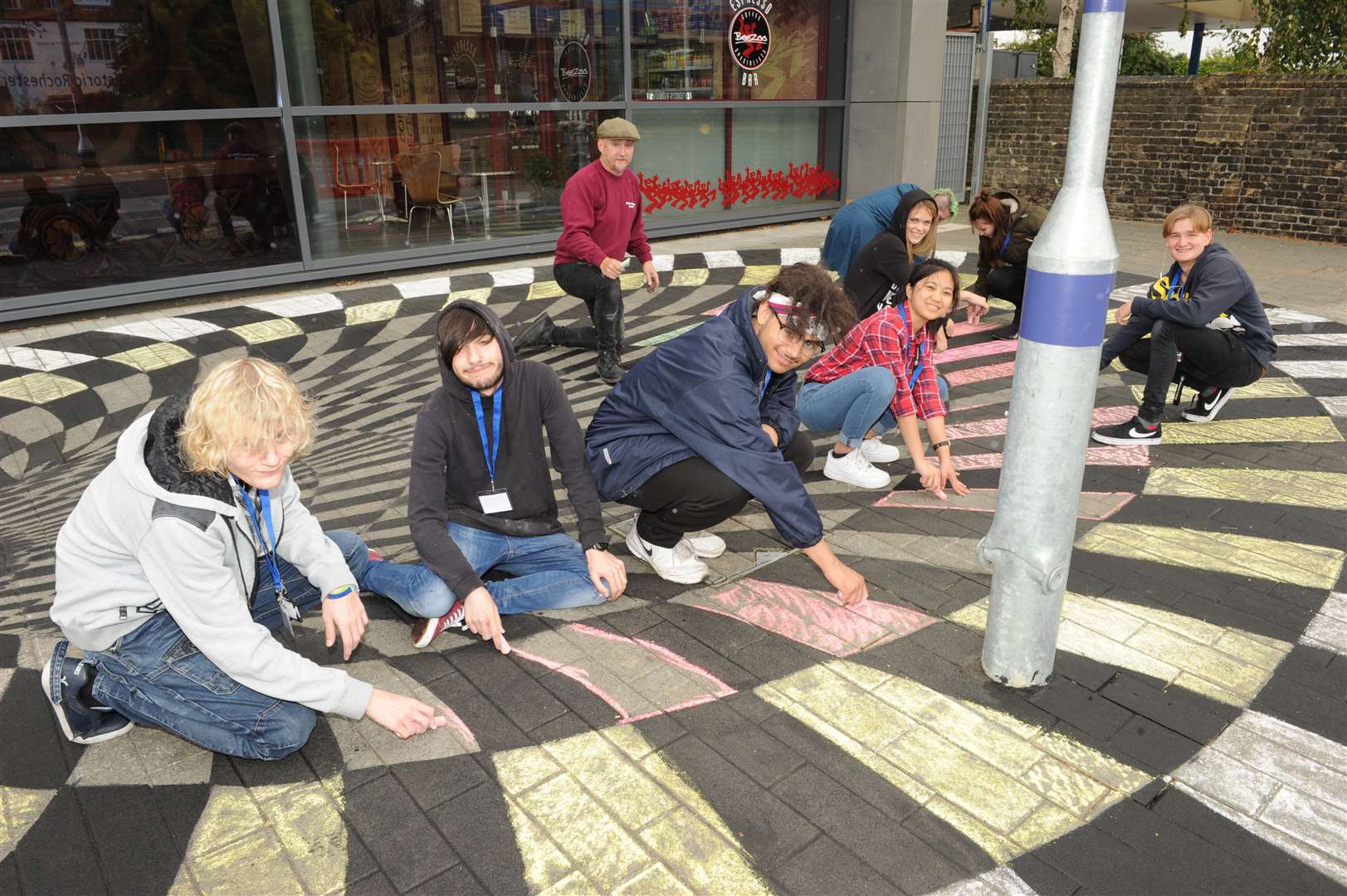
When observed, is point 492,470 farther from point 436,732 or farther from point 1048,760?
point 1048,760

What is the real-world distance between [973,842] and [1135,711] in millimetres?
829

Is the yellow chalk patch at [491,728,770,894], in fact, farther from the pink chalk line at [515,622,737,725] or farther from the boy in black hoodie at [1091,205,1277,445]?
the boy in black hoodie at [1091,205,1277,445]

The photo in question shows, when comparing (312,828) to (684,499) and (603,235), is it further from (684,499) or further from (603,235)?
(603,235)

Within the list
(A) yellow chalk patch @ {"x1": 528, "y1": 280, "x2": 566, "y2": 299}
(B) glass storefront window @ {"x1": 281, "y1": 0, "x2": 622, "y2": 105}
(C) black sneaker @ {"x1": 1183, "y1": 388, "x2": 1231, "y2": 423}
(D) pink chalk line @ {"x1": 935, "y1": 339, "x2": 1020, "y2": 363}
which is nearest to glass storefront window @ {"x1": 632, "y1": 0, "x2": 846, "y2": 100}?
(B) glass storefront window @ {"x1": 281, "y1": 0, "x2": 622, "y2": 105}

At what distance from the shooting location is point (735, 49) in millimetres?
11703

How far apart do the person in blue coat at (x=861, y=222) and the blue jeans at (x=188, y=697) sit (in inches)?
194

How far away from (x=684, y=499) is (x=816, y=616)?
65cm

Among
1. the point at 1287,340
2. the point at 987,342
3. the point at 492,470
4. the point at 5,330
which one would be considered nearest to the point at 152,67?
the point at 5,330

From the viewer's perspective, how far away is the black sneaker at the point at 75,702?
104 inches

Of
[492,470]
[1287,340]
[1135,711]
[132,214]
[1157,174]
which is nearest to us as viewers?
[1135,711]

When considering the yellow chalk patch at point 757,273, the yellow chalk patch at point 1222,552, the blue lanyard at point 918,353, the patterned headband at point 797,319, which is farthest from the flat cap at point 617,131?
the yellow chalk patch at point 1222,552

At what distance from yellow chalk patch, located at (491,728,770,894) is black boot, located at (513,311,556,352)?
5011 millimetres

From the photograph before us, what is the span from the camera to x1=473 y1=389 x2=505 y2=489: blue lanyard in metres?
3.31

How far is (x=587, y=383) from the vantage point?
6.60m
